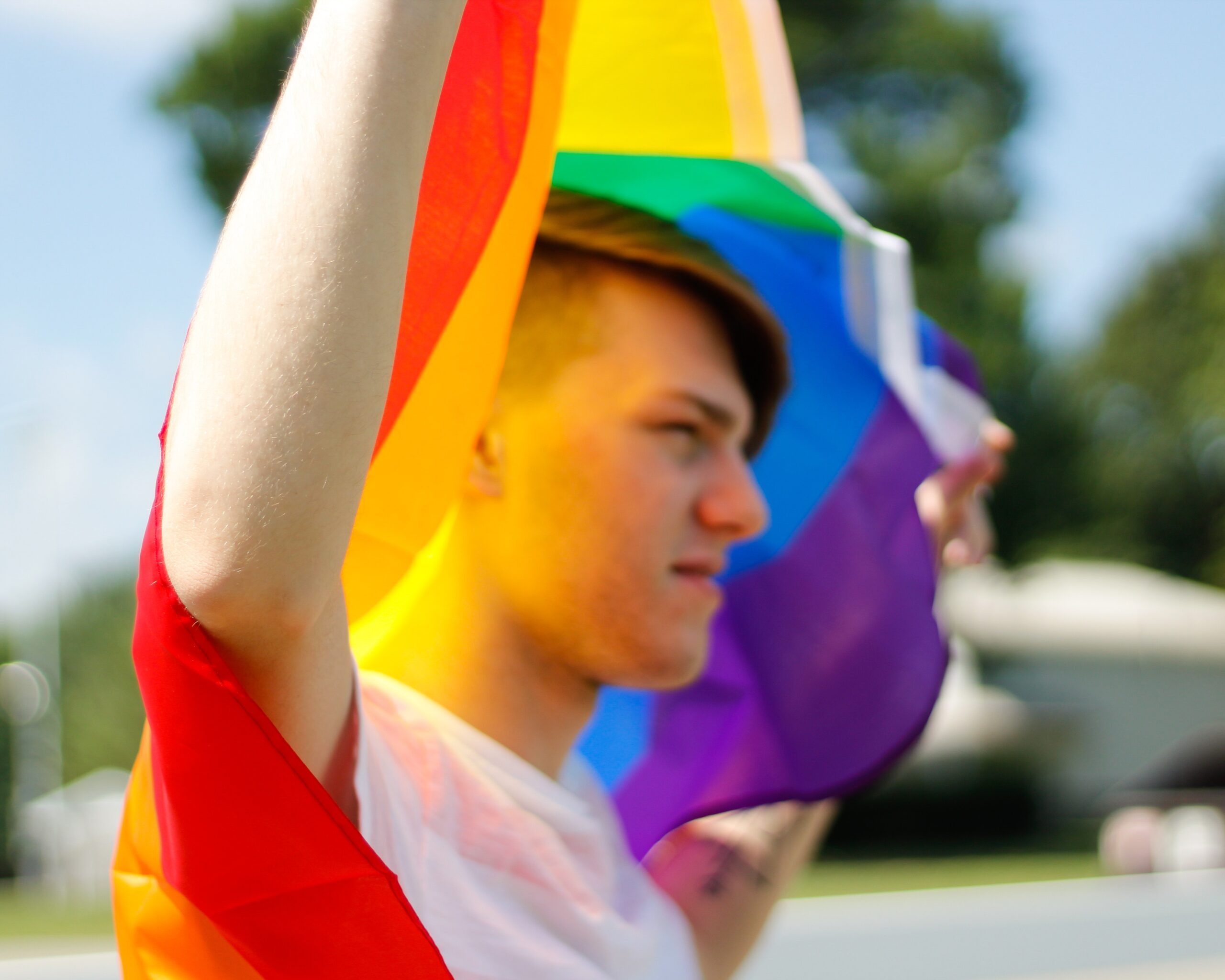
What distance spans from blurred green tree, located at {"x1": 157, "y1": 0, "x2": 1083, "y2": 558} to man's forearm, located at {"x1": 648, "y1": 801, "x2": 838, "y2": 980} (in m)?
17.7

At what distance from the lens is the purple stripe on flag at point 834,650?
2.29 m

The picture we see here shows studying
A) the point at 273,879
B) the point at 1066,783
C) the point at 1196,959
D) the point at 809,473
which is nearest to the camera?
the point at 273,879

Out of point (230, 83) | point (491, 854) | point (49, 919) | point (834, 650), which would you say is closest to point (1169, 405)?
point (230, 83)

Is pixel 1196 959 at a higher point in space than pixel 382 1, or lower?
lower

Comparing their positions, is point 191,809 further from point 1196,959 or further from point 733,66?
point 1196,959

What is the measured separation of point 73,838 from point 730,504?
18941 millimetres

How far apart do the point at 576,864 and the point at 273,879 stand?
623 millimetres

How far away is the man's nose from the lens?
1609mm

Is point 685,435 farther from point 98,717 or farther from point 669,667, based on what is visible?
point 98,717

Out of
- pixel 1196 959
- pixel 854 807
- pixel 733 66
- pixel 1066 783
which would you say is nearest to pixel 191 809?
pixel 733 66

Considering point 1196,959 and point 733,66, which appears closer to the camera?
point 733,66

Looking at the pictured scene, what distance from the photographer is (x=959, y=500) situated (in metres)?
2.47

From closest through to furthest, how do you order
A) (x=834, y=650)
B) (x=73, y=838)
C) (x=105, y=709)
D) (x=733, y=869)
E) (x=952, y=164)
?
(x=733, y=869), (x=834, y=650), (x=73, y=838), (x=952, y=164), (x=105, y=709)

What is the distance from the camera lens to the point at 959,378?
2.79 m
